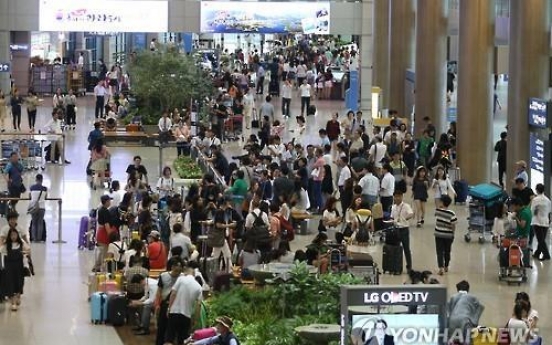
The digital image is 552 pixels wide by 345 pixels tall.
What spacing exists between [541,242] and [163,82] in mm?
20197

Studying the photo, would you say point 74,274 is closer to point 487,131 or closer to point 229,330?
point 229,330

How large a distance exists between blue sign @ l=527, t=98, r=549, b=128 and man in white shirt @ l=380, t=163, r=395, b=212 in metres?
3.42

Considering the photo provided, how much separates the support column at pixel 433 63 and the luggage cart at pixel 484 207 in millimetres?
14934

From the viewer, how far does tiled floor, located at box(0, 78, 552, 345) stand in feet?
62.6

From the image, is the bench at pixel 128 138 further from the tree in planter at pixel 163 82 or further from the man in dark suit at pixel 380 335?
the man in dark suit at pixel 380 335

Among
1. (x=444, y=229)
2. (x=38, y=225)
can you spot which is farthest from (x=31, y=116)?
(x=444, y=229)

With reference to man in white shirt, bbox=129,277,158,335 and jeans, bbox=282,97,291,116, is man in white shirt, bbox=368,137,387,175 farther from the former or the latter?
jeans, bbox=282,97,291,116

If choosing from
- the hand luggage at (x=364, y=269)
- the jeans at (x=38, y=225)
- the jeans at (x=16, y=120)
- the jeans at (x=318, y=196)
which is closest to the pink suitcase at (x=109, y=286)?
the hand luggage at (x=364, y=269)

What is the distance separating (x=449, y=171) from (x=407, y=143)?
1326 mm

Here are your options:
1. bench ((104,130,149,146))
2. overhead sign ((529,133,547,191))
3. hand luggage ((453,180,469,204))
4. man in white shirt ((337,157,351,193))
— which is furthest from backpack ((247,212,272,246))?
bench ((104,130,149,146))

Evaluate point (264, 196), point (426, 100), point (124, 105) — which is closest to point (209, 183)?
point (264, 196)

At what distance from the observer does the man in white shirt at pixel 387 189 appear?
89.1 feet

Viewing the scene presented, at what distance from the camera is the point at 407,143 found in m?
34.6

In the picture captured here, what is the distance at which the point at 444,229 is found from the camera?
23.0 m
